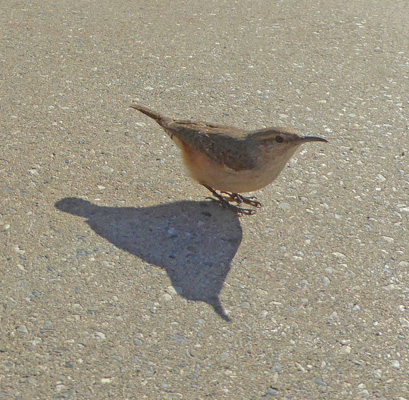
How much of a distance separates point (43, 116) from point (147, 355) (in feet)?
10.4

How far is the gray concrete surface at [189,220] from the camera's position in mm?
3898

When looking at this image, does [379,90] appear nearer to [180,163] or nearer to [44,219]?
[180,163]

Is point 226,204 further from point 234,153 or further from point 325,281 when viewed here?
point 325,281

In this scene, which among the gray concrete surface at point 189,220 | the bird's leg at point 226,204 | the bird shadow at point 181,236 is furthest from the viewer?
the bird's leg at point 226,204


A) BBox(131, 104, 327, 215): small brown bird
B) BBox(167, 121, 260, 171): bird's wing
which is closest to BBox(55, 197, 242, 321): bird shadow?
BBox(131, 104, 327, 215): small brown bird

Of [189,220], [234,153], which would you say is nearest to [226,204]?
[189,220]

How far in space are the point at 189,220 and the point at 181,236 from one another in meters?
0.23

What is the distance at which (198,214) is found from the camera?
5.22 m

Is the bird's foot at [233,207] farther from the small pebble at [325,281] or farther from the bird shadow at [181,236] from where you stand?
the small pebble at [325,281]

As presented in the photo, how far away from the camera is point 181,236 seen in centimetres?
494

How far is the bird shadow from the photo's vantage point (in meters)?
4.53

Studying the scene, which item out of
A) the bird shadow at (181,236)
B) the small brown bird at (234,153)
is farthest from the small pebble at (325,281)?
the small brown bird at (234,153)

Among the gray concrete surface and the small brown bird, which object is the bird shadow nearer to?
the gray concrete surface

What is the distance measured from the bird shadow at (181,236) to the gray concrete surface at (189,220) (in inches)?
0.6
